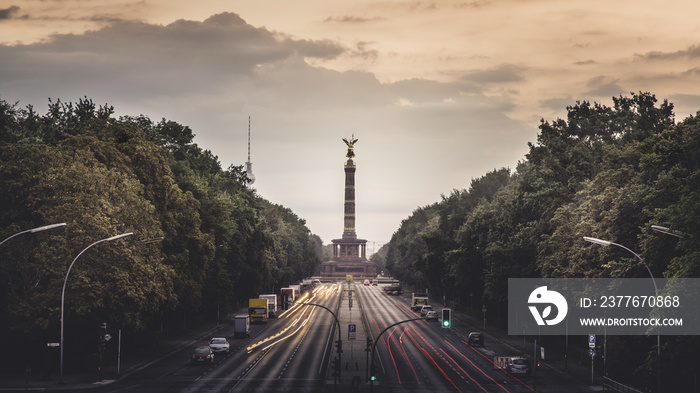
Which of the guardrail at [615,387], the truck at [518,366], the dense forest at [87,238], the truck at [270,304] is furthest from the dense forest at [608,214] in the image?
the dense forest at [87,238]

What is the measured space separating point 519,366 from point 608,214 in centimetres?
1284

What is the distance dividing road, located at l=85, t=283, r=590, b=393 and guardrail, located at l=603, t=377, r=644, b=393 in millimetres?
1553

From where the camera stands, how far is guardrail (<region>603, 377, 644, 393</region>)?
53062 millimetres

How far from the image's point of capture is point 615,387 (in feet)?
182

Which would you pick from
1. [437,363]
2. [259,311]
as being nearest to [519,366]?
[437,363]

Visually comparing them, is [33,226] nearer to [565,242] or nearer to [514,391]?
[514,391]

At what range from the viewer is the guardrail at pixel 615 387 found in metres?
53.1

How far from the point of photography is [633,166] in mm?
65938

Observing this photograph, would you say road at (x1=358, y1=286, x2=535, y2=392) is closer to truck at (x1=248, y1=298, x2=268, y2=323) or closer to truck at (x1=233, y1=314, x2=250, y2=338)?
truck at (x1=248, y1=298, x2=268, y2=323)

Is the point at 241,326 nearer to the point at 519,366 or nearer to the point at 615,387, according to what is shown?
the point at 519,366

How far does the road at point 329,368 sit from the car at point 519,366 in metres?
0.47

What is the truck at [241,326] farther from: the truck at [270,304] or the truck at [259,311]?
the truck at [270,304]

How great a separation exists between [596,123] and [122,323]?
53.1m

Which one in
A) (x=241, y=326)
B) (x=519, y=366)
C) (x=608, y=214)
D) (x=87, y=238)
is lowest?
(x=519, y=366)
